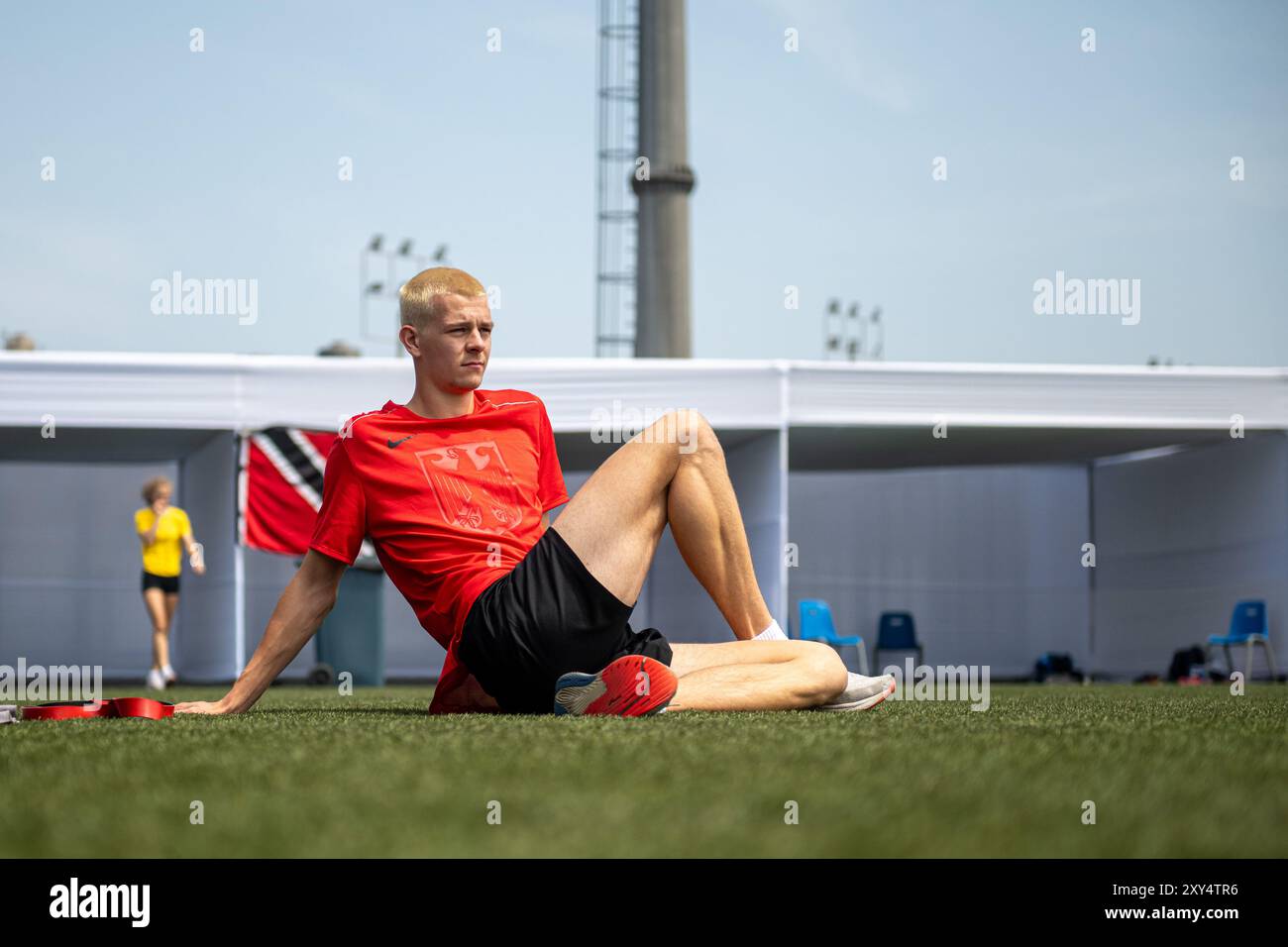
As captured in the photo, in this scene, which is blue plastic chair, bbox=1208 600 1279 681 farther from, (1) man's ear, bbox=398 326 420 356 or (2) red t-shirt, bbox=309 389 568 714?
(1) man's ear, bbox=398 326 420 356

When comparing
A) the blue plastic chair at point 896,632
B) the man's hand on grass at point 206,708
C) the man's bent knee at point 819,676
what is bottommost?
the blue plastic chair at point 896,632

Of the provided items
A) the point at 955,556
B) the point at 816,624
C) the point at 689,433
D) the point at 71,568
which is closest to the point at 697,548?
the point at 689,433

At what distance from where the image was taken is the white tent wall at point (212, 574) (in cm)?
1127

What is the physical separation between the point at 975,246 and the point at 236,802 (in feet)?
49.3

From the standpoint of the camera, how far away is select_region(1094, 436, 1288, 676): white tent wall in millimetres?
12148

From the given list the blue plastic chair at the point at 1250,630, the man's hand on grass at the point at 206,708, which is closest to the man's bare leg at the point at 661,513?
the man's hand on grass at the point at 206,708

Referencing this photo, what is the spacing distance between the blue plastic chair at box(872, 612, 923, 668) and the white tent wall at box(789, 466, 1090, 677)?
1379 millimetres

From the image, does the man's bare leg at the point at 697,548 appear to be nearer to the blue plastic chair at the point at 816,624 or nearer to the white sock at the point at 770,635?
the white sock at the point at 770,635

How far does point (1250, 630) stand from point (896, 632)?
375 cm

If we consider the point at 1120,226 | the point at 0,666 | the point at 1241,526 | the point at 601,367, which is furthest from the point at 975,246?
the point at 0,666

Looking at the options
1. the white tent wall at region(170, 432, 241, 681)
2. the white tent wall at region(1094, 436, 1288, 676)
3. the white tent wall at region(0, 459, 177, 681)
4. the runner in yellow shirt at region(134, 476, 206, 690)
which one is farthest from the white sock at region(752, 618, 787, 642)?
the white tent wall at region(0, 459, 177, 681)

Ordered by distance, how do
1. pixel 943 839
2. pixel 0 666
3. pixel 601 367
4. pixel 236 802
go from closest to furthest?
1. pixel 943 839
2. pixel 236 802
3. pixel 601 367
4. pixel 0 666
